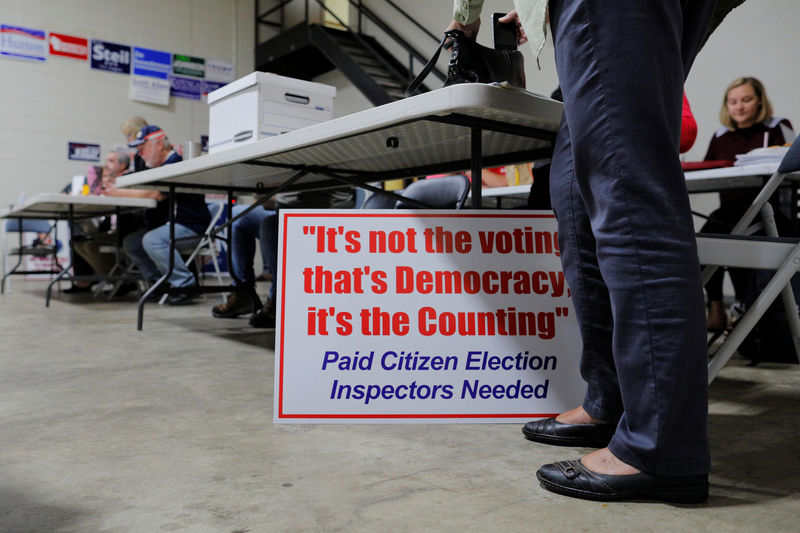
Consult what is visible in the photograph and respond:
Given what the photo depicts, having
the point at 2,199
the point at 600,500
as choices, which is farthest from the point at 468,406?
the point at 2,199

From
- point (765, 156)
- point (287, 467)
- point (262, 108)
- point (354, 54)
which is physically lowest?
point (287, 467)

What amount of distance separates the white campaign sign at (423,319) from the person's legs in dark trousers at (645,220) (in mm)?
400

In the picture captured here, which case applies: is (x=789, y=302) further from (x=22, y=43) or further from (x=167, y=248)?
(x=22, y=43)

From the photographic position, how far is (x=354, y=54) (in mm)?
6746

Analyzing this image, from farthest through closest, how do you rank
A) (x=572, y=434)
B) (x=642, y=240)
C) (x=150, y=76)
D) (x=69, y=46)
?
1. (x=150, y=76)
2. (x=69, y=46)
3. (x=572, y=434)
4. (x=642, y=240)

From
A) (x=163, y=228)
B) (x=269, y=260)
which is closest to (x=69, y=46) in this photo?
(x=163, y=228)

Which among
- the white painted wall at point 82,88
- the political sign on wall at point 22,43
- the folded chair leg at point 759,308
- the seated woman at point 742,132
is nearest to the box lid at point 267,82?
the folded chair leg at point 759,308

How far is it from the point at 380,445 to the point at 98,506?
0.46 meters

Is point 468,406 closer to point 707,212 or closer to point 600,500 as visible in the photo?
point 600,500

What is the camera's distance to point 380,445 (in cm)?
112

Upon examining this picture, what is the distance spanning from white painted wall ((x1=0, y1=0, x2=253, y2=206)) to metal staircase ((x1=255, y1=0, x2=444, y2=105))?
832mm

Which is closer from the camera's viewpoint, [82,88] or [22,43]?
[22,43]

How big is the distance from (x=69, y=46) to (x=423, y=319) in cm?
742

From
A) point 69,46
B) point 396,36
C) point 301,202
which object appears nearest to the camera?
point 301,202
